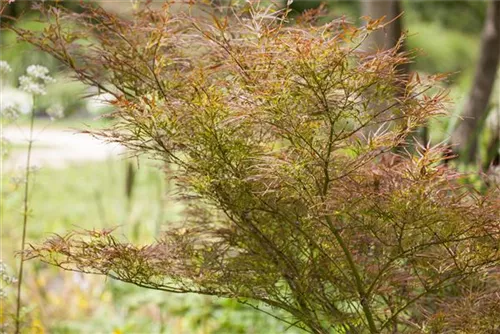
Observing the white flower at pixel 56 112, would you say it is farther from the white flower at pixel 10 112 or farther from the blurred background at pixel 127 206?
the white flower at pixel 10 112

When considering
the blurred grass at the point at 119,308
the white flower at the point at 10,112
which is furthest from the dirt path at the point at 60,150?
the white flower at the point at 10,112

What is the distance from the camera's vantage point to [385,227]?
1818mm

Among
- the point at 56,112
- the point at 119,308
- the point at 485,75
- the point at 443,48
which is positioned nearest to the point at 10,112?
the point at 56,112

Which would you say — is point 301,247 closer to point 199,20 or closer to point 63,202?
point 199,20

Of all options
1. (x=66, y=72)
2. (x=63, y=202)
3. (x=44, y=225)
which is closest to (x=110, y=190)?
(x=63, y=202)

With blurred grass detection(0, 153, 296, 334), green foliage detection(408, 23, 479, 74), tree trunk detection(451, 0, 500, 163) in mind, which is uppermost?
green foliage detection(408, 23, 479, 74)

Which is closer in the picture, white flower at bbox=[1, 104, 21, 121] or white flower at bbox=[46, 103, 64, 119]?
white flower at bbox=[1, 104, 21, 121]

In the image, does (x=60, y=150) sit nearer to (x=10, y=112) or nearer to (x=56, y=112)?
(x=56, y=112)

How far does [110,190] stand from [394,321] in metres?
6.91

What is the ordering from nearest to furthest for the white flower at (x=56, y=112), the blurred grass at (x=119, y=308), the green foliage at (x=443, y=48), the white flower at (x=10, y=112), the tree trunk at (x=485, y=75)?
the white flower at (x=10, y=112) < the white flower at (x=56, y=112) < the blurred grass at (x=119, y=308) < the tree trunk at (x=485, y=75) < the green foliage at (x=443, y=48)

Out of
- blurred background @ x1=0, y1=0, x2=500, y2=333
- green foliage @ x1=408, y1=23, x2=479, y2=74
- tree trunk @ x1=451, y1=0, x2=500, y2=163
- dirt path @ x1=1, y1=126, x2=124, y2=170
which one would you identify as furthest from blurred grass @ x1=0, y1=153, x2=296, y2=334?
green foliage @ x1=408, y1=23, x2=479, y2=74

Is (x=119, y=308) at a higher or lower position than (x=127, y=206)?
lower

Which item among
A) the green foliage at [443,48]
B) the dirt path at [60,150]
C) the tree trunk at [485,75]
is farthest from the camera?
the green foliage at [443,48]

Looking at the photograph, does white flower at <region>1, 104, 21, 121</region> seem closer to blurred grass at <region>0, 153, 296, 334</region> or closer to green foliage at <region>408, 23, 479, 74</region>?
blurred grass at <region>0, 153, 296, 334</region>
